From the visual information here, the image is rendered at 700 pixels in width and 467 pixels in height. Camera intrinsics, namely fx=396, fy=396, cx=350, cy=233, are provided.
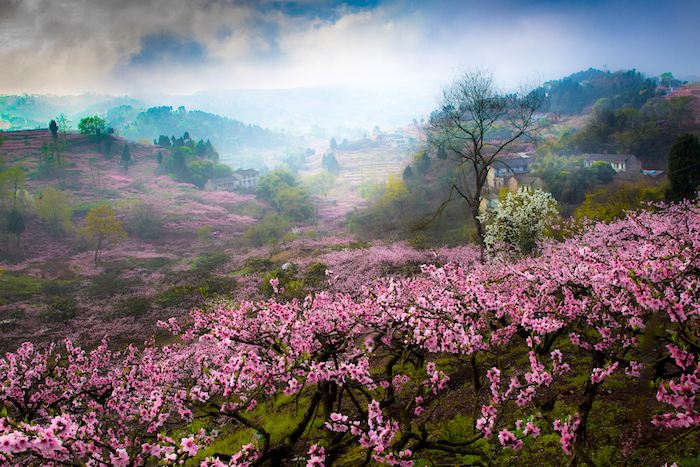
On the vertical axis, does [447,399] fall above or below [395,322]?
below

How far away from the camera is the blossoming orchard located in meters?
5.22

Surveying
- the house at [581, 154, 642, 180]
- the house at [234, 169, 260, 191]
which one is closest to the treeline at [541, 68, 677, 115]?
the house at [581, 154, 642, 180]

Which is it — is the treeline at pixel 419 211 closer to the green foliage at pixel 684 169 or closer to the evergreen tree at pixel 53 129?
the green foliage at pixel 684 169

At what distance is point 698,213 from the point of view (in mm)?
20547

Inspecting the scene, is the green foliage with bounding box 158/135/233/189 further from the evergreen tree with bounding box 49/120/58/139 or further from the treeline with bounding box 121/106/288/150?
the treeline with bounding box 121/106/288/150

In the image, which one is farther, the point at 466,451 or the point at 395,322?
the point at 395,322

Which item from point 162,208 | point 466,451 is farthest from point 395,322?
point 162,208

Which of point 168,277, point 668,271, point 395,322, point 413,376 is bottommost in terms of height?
point 168,277

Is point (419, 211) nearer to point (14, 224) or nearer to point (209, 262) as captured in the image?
point (209, 262)

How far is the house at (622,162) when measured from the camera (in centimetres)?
5819

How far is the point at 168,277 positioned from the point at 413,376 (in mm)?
34165

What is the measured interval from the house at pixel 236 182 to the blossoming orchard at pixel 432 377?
7701 centimetres

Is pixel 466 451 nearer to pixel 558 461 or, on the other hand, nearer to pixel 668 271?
pixel 558 461

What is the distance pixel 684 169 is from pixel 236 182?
79.6 meters
